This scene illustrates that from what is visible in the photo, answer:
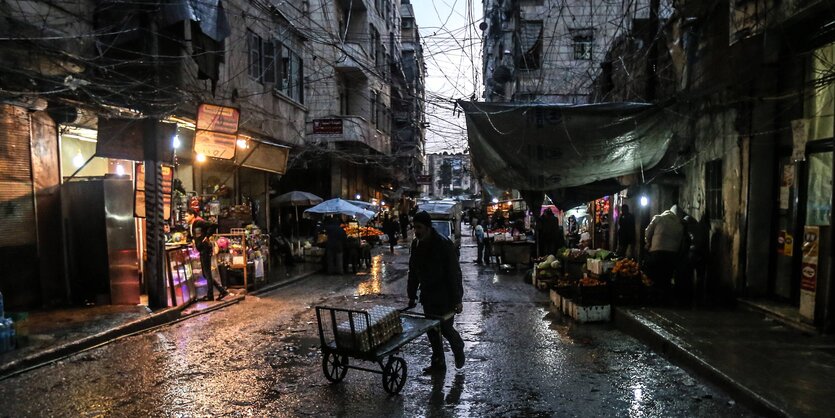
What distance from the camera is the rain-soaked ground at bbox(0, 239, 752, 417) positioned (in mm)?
5164

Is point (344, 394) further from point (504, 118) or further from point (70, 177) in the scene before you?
point (70, 177)

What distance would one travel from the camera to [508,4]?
36.5 meters

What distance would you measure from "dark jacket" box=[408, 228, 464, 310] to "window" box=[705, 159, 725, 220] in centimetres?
681

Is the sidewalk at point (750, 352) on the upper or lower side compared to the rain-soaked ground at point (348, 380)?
upper

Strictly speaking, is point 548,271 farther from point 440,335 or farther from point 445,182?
point 445,182

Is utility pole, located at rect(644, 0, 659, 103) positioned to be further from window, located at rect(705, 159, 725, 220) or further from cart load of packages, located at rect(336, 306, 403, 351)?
cart load of packages, located at rect(336, 306, 403, 351)

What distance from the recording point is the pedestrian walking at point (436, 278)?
617cm

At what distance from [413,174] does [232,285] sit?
37.9 m

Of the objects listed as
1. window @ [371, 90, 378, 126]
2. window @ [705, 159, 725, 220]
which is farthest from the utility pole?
window @ [371, 90, 378, 126]

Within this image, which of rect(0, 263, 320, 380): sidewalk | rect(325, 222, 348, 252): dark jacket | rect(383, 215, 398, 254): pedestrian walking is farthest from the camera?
rect(383, 215, 398, 254): pedestrian walking

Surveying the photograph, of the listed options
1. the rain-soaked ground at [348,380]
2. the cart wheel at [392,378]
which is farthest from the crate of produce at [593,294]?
the cart wheel at [392,378]

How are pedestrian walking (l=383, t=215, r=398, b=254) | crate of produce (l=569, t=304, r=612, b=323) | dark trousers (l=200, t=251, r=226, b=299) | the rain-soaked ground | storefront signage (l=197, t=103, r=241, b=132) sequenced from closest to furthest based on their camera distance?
the rain-soaked ground < crate of produce (l=569, t=304, r=612, b=323) < storefront signage (l=197, t=103, r=241, b=132) < dark trousers (l=200, t=251, r=226, b=299) < pedestrian walking (l=383, t=215, r=398, b=254)

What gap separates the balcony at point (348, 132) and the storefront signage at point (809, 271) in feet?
55.5

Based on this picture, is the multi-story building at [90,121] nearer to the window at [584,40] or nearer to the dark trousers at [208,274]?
the dark trousers at [208,274]
